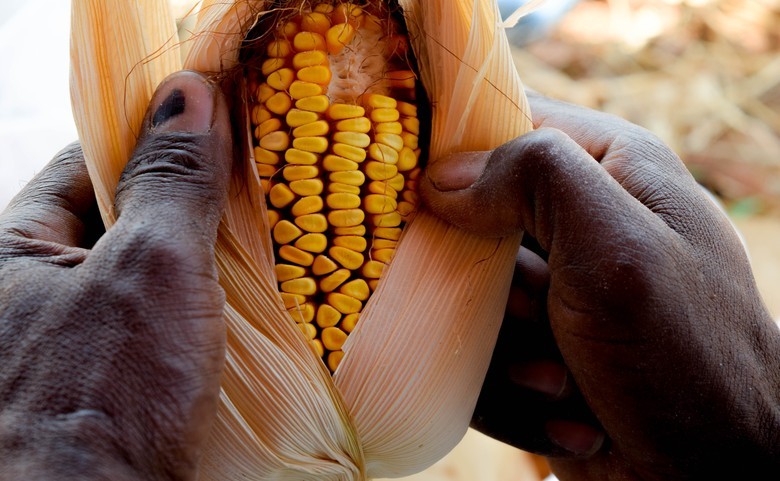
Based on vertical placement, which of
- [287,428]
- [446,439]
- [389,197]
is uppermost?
[389,197]

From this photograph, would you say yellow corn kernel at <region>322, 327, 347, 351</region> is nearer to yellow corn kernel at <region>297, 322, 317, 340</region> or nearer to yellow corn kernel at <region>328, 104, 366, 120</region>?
yellow corn kernel at <region>297, 322, 317, 340</region>

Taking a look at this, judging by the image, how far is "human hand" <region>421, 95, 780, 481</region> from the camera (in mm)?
550

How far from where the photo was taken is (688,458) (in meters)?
0.60

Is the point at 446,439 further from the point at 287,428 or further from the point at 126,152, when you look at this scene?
the point at 126,152

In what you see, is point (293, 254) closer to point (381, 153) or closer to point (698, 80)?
point (381, 153)

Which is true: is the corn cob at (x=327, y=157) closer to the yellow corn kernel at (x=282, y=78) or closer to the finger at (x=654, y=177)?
the yellow corn kernel at (x=282, y=78)

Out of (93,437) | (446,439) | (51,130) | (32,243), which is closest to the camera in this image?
(93,437)

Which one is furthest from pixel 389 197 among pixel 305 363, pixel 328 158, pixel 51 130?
pixel 51 130

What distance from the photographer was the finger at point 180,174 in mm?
470

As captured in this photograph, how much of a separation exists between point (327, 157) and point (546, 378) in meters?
0.42

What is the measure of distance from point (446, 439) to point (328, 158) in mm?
316

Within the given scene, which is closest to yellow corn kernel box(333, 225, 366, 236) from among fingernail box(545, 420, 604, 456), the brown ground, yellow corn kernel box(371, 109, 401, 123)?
yellow corn kernel box(371, 109, 401, 123)

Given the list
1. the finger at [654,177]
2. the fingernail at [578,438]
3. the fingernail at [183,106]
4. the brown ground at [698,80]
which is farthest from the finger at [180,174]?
the brown ground at [698,80]

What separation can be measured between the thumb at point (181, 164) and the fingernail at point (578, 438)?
1.78 ft
